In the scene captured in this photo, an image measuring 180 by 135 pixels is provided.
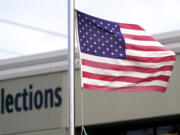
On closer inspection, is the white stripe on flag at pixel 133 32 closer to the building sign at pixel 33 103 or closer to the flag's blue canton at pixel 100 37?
Answer: the flag's blue canton at pixel 100 37

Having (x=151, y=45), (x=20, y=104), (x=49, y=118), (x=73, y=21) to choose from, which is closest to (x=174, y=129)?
(x=49, y=118)

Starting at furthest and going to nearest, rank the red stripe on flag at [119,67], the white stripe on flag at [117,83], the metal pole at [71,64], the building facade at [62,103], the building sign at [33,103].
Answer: the building sign at [33,103] < the building facade at [62,103] < the red stripe on flag at [119,67] < the white stripe on flag at [117,83] < the metal pole at [71,64]

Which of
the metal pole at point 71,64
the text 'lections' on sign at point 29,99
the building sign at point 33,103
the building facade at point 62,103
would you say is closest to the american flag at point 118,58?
the metal pole at point 71,64

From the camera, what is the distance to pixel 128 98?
618 inches

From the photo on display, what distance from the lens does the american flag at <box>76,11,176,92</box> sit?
373 inches

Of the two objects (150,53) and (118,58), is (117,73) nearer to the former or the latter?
(118,58)

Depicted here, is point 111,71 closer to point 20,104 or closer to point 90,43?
point 90,43

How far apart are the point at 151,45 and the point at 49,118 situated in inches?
298

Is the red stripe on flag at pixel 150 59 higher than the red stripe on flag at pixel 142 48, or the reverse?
the red stripe on flag at pixel 142 48

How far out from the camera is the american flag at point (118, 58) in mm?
9477

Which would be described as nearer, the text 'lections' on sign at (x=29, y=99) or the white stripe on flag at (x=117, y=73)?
the white stripe on flag at (x=117, y=73)

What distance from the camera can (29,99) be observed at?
17.2 meters

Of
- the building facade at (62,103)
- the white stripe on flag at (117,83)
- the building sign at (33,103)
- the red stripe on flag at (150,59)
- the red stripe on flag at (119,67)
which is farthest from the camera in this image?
the building sign at (33,103)

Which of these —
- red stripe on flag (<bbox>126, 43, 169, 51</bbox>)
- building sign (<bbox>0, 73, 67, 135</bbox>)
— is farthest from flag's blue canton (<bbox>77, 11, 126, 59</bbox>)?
building sign (<bbox>0, 73, 67, 135</bbox>)
